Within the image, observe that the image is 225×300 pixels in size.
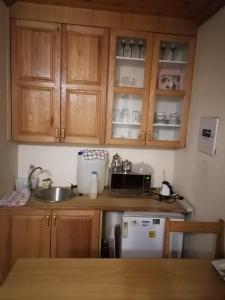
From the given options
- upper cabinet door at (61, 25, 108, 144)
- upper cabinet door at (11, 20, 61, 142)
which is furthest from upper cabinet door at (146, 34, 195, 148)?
upper cabinet door at (11, 20, 61, 142)

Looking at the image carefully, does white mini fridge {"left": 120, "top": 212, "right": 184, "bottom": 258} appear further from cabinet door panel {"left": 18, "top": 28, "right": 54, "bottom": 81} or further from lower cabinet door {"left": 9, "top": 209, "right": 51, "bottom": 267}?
cabinet door panel {"left": 18, "top": 28, "right": 54, "bottom": 81}

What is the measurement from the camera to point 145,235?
2098mm

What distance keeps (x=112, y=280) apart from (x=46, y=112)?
148cm

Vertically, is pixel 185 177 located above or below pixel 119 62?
below

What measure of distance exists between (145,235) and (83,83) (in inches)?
54.6

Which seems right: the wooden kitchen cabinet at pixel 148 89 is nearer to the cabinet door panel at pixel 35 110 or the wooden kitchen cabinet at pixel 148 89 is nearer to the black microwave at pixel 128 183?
the black microwave at pixel 128 183

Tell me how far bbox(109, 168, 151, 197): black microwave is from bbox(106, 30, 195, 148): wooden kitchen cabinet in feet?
0.96

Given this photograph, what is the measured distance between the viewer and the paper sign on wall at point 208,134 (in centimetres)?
177

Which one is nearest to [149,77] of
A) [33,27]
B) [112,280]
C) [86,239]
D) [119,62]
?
[119,62]

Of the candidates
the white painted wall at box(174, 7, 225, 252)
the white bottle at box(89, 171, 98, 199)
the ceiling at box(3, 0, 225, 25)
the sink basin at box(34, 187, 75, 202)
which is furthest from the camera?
the sink basin at box(34, 187, 75, 202)

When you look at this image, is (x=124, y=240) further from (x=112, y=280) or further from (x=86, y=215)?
(x=112, y=280)

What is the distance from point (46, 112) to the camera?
2172mm

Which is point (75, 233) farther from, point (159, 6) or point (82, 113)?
point (159, 6)

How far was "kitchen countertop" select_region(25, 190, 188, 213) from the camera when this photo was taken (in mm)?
2064
